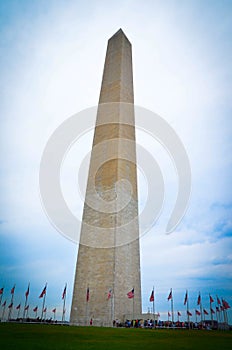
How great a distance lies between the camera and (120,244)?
20.3 metres

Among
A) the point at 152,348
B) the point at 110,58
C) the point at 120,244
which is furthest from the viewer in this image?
the point at 110,58

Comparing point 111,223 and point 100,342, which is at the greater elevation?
point 111,223

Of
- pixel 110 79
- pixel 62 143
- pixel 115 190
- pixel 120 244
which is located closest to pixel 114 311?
pixel 120 244

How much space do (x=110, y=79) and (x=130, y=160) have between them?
30.6 feet

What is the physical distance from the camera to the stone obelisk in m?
19.0

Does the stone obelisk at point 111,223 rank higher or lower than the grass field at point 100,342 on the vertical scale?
higher

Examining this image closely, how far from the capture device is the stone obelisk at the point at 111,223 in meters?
19.0

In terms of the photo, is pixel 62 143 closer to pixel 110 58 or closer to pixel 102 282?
pixel 110 58

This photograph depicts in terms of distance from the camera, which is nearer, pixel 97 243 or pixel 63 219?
pixel 97 243

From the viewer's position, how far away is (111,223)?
20844mm

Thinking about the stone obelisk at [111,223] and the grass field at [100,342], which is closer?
the grass field at [100,342]

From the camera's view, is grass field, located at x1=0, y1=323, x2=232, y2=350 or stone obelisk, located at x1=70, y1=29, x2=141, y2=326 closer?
grass field, located at x1=0, y1=323, x2=232, y2=350

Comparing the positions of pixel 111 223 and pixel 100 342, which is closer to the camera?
pixel 100 342

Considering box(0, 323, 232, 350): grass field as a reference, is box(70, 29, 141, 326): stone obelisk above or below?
above
